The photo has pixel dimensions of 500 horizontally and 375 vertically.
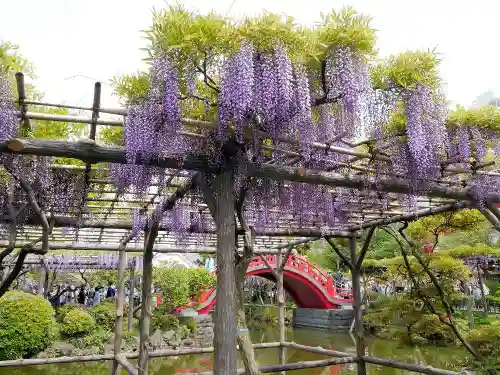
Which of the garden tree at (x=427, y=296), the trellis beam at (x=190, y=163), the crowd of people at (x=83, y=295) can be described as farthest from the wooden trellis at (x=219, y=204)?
the crowd of people at (x=83, y=295)

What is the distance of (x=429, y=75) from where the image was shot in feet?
11.3

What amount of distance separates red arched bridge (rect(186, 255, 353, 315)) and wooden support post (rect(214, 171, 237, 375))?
476 inches

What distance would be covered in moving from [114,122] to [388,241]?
1701cm

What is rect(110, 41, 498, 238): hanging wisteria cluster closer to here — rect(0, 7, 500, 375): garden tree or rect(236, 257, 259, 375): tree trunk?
rect(0, 7, 500, 375): garden tree

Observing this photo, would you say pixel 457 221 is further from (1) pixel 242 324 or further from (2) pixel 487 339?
(1) pixel 242 324

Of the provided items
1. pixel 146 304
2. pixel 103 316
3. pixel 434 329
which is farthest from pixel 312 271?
pixel 146 304

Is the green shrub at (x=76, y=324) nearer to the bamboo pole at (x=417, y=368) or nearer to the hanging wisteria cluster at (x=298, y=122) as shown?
the bamboo pole at (x=417, y=368)

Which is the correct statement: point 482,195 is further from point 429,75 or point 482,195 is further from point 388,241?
point 388,241

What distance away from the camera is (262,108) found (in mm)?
3039

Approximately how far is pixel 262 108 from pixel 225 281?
46.8 inches

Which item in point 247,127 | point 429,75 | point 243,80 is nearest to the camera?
point 243,80

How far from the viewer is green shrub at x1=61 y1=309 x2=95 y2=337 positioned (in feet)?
39.5

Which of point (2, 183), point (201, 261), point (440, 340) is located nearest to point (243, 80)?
point (2, 183)

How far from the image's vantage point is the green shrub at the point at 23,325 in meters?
9.41
